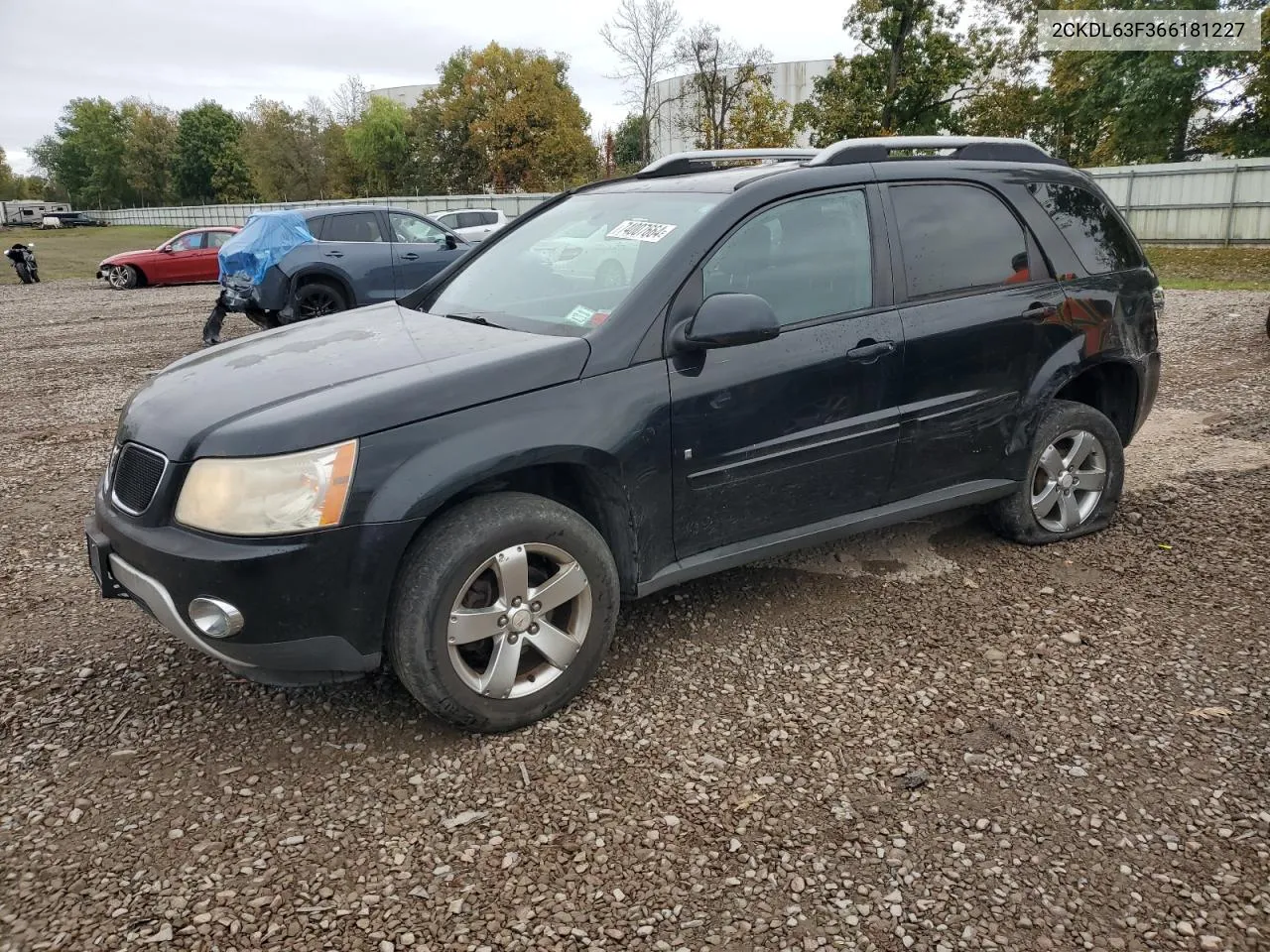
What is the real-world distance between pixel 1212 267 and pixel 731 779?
20.2m

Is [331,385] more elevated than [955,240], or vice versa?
[955,240]

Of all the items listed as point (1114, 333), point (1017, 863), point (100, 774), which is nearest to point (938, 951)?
point (1017, 863)

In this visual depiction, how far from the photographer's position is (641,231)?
355 centimetres

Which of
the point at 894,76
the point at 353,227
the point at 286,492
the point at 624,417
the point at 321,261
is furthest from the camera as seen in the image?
the point at 894,76

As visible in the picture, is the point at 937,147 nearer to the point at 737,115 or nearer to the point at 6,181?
the point at 737,115

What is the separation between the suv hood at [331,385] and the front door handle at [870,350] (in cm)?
110

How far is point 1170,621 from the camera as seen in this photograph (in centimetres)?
370

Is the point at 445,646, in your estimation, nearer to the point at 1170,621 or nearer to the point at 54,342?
the point at 1170,621

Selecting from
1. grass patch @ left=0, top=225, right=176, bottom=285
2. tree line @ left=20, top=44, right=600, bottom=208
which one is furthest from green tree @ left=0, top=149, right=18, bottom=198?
grass patch @ left=0, top=225, right=176, bottom=285

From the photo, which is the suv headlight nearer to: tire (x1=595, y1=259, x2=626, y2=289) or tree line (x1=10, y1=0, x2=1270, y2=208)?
tire (x1=595, y1=259, x2=626, y2=289)

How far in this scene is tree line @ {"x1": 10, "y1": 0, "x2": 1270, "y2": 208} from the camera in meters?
28.2

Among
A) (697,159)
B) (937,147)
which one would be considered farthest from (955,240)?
(697,159)

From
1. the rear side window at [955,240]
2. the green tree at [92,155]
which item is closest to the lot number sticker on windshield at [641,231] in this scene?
the rear side window at [955,240]

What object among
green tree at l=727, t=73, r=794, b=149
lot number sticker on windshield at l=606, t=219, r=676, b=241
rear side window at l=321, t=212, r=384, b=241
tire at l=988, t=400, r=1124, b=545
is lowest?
tire at l=988, t=400, r=1124, b=545
